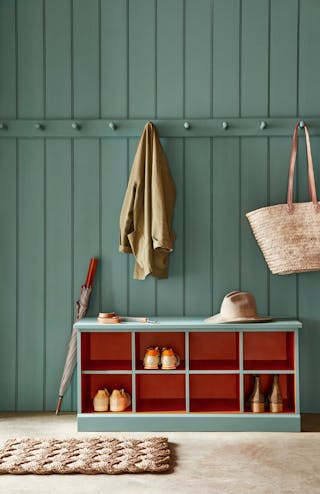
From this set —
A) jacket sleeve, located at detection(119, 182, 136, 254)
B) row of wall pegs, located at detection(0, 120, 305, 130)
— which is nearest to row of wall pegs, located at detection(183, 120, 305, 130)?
row of wall pegs, located at detection(0, 120, 305, 130)

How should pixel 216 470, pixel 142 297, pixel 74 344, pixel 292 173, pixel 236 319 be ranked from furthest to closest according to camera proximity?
pixel 142 297, pixel 74 344, pixel 292 173, pixel 236 319, pixel 216 470

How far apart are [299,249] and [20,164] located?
177cm

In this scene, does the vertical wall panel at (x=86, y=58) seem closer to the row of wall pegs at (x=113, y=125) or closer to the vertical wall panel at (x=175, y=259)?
the row of wall pegs at (x=113, y=125)

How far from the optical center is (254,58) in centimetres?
365

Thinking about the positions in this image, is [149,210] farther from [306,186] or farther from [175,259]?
[306,186]

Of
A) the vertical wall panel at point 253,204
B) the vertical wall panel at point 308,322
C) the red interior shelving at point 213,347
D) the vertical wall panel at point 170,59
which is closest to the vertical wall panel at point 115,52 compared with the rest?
the vertical wall panel at point 170,59

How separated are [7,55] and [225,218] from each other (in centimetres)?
170

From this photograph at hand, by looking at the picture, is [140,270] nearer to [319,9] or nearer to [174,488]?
[174,488]

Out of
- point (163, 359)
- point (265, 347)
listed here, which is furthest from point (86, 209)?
point (265, 347)

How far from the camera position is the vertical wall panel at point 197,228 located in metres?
3.63

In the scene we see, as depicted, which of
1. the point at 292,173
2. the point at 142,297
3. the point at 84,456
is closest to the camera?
the point at 84,456

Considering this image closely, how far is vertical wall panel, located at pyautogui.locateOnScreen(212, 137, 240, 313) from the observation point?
3.63 metres

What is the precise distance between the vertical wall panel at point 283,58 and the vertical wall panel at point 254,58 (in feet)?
0.14

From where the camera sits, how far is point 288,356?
11.5 ft
